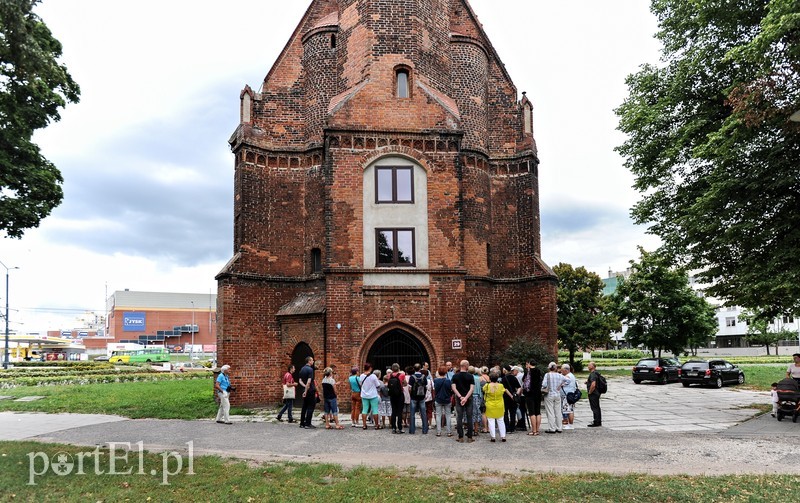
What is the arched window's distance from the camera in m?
21.8

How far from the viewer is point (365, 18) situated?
22.4 metres

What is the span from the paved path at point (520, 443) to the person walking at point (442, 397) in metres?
0.47

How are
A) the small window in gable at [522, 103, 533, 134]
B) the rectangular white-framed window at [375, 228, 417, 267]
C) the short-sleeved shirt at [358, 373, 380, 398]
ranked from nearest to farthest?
the short-sleeved shirt at [358, 373, 380, 398], the rectangular white-framed window at [375, 228, 417, 267], the small window in gable at [522, 103, 533, 134]

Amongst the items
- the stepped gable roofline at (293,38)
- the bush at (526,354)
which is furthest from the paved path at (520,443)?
the stepped gable roofline at (293,38)

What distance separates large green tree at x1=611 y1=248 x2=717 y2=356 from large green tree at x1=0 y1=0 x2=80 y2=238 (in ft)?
110

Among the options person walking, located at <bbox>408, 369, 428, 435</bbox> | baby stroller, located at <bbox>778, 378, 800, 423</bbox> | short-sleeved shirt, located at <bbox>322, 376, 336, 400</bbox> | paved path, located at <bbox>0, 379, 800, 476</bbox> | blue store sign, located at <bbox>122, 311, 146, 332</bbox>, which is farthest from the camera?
blue store sign, located at <bbox>122, 311, 146, 332</bbox>

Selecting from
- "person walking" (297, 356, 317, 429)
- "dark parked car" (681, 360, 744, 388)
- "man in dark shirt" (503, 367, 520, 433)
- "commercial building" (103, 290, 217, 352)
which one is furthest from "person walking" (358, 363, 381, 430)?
"commercial building" (103, 290, 217, 352)

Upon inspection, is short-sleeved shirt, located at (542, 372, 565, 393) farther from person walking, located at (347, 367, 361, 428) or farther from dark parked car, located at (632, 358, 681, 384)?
dark parked car, located at (632, 358, 681, 384)

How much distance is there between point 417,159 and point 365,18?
242 inches

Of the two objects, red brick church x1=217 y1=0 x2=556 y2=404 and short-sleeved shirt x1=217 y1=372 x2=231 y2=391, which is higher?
red brick church x1=217 y1=0 x2=556 y2=404

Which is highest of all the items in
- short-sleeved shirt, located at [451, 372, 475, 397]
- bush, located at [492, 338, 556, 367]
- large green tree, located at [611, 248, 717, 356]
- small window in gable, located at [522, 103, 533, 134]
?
small window in gable, located at [522, 103, 533, 134]

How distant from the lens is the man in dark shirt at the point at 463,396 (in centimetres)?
1368

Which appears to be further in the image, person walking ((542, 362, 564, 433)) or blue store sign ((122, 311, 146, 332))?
blue store sign ((122, 311, 146, 332))

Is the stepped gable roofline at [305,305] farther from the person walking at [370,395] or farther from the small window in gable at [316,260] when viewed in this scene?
the person walking at [370,395]
